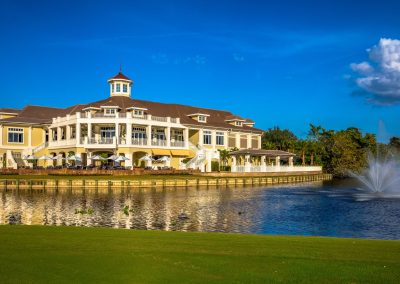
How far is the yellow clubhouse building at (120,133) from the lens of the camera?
6588 cm

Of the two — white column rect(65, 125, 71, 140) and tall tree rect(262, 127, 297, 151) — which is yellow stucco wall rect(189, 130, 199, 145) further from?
tall tree rect(262, 127, 297, 151)

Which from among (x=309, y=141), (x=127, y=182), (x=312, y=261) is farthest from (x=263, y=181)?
(x=312, y=261)

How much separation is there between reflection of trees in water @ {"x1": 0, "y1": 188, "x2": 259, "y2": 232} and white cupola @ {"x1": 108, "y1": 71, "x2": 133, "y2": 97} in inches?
1310

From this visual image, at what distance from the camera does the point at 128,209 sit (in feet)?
106

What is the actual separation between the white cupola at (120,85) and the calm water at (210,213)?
35.3m

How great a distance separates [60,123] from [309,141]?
167 ft

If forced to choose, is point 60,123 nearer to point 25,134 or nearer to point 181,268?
point 25,134

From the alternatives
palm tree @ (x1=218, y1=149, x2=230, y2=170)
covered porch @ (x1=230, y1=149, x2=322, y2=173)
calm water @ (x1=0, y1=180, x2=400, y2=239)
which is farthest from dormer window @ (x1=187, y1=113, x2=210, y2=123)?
calm water @ (x1=0, y1=180, x2=400, y2=239)

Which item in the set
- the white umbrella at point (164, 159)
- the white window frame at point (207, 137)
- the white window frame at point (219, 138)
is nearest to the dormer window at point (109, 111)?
the white umbrella at point (164, 159)

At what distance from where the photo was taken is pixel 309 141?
9544 cm

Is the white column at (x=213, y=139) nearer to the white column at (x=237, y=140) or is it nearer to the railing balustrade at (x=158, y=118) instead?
the white column at (x=237, y=140)

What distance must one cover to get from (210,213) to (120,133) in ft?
128

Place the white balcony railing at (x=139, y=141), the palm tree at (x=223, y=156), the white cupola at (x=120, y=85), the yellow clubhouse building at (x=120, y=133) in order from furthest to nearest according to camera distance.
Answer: the white cupola at (x=120, y=85), the palm tree at (x=223, y=156), the white balcony railing at (x=139, y=141), the yellow clubhouse building at (x=120, y=133)

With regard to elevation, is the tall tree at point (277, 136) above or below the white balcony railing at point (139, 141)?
above
